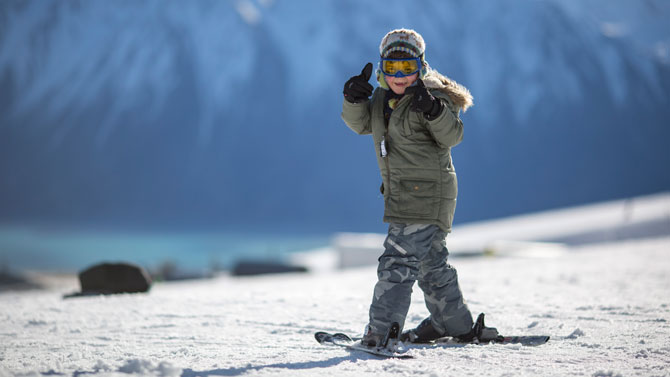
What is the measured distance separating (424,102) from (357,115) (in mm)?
315

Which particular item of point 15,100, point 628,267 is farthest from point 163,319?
point 15,100

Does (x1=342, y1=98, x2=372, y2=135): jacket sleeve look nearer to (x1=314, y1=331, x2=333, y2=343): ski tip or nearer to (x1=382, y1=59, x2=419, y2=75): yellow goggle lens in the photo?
(x1=382, y1=59, x2=419, y2=75): yellow goggle lens

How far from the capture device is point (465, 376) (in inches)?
81.4

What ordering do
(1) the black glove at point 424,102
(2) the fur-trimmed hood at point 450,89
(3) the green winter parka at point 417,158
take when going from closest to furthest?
(1) the black glove at point 424,102
(3) the green winter parka at point 417,158
(2) the fur-trimmed hood at point 450,89

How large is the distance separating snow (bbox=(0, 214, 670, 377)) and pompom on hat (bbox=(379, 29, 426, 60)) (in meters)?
1.10

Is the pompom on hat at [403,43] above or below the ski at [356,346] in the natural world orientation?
above

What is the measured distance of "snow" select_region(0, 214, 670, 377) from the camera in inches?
86.0

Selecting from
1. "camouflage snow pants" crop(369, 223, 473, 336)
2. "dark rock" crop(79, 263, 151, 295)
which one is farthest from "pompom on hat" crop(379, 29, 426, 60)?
"dark rock" crop(79, 263, 151, 295)

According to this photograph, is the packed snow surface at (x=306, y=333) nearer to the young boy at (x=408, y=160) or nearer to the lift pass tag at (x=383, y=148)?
the young boy at (x=408, y=160)

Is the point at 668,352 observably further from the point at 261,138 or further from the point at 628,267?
the point at 261,138

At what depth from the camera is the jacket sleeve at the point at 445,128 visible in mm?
2379

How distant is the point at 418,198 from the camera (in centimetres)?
245

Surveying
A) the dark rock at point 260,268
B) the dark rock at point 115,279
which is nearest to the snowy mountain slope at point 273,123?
the dark rock at point 260,268

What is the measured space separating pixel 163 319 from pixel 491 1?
94494 millimetres
